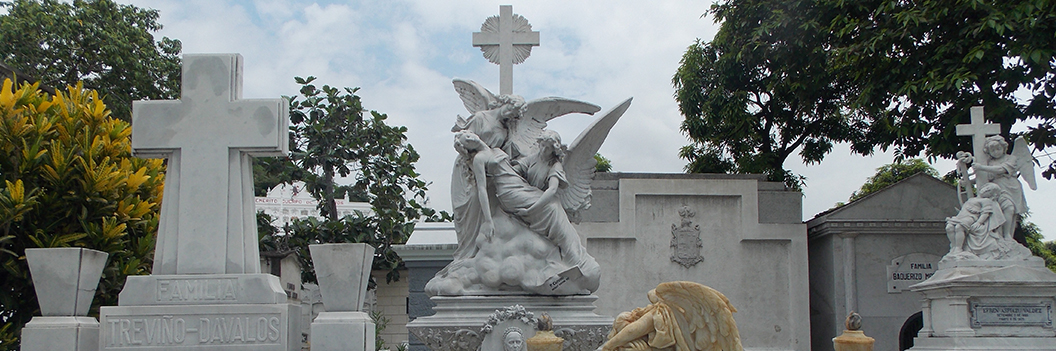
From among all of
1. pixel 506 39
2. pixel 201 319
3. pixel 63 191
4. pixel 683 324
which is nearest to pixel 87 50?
pixel 63 191

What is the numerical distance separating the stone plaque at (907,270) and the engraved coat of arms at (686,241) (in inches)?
109

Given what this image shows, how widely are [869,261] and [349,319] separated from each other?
400 inches

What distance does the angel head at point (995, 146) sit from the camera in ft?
35.0

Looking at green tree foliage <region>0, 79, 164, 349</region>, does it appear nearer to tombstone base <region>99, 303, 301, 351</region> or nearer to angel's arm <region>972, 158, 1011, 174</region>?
tombstone base <region>99, 303, 301, 351</region>

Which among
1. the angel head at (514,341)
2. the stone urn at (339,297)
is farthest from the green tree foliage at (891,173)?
the stone urn at (339,297)

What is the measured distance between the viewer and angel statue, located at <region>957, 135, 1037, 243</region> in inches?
419

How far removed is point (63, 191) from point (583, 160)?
180 inches

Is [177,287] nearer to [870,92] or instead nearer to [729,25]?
[870,92]

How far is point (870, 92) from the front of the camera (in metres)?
12.4

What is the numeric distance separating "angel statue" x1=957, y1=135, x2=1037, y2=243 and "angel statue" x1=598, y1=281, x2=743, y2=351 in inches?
272

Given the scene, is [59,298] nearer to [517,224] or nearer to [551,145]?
[517,224]

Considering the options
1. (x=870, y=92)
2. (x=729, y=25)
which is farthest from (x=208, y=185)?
(x=729, y=25)

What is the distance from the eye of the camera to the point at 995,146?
10.6 metres

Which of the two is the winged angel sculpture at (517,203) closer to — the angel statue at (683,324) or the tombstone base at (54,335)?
the angel statue at (683,324)
